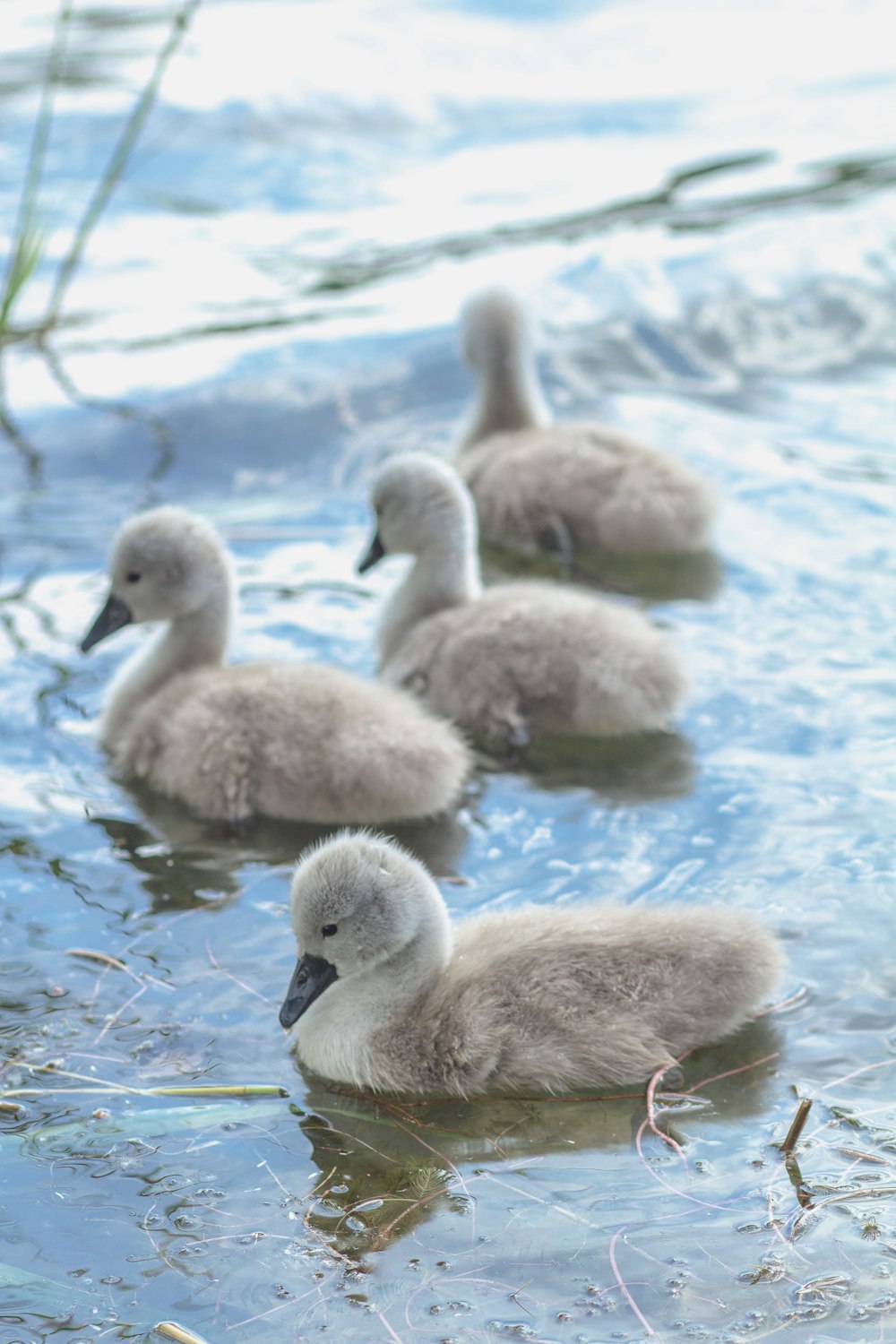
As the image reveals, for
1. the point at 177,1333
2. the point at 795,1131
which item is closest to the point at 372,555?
the point at 795,1131

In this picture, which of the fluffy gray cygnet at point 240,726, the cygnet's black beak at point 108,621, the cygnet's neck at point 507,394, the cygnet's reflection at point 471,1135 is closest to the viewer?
the cygnet's reflection at point 471,1135

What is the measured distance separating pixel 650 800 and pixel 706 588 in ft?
5.31

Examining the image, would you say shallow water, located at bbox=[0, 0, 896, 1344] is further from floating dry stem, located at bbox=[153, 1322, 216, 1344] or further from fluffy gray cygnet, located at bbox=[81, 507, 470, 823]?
fluffy gray cygnet, located at bbox=[81, 507, 470, 823]

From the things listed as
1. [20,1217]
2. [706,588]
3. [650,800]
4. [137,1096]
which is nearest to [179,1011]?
[137,1096]

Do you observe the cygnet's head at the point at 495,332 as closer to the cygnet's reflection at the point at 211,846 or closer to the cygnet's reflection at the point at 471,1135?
the cygnet's reflection at the point at 211,846

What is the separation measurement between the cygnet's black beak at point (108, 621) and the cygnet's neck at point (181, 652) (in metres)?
0.14

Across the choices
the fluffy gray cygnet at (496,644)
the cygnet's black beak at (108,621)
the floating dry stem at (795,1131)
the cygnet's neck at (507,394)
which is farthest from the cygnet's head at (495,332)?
the floating dry stem at (795,1131)

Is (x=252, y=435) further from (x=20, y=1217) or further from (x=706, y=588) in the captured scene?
(x=20, y=1217)

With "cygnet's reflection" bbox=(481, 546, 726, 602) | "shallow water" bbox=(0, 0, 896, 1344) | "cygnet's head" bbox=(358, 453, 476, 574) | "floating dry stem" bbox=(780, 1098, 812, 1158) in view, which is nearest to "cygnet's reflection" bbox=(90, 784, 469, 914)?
"shallow water" bbox=(0, 0, 896, 1344)

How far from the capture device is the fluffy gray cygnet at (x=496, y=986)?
11.7ft

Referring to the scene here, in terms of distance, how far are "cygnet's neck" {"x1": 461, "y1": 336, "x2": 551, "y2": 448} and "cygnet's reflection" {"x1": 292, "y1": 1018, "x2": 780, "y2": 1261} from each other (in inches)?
154

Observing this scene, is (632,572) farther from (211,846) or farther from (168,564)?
(211,846)

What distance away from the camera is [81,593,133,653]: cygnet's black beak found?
538 cm

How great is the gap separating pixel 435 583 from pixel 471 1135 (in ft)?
8.01
